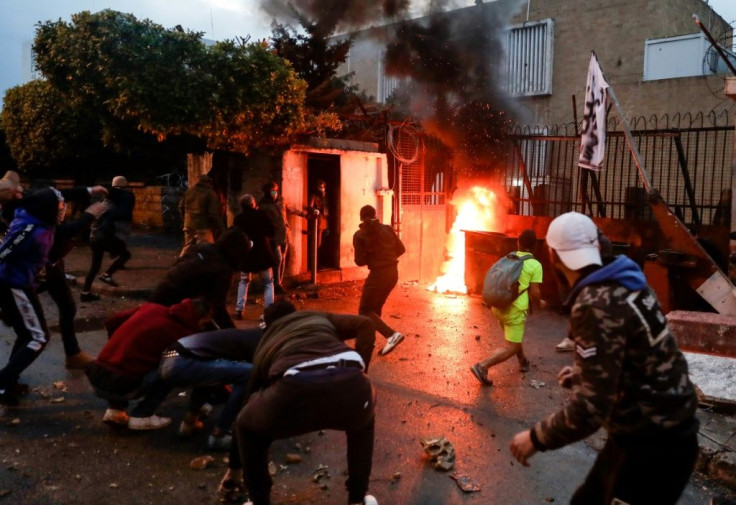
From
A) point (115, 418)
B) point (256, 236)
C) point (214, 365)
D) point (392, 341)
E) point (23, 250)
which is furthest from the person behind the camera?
point (256, 236)

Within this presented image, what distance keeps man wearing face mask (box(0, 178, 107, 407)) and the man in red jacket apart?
0.99 m

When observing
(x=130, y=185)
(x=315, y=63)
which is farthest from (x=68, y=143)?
(x=315, y=63)

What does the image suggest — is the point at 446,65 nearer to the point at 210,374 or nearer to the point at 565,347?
the point at 565,347

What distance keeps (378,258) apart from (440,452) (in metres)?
2.80

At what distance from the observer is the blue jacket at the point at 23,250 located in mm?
4980

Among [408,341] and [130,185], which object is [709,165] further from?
[130,185]

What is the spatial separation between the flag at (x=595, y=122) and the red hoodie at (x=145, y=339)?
6.62 m

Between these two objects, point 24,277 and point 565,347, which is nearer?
point 24,277

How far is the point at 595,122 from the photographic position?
882cm

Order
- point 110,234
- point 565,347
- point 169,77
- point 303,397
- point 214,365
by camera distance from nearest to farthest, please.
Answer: point 303,397, point 214,365, point 565,347, point 169,77, point 110,234

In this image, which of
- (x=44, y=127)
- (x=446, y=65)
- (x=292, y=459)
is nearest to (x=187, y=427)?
(x=292, y=459)

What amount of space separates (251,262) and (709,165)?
11.2m

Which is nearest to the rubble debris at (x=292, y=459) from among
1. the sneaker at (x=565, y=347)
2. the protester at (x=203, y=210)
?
the sneaker at (x=565, y=347)

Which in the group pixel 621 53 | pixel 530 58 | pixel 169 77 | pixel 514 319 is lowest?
pixel 514 319
